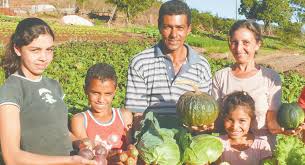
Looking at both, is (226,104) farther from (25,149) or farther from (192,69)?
(25,149)

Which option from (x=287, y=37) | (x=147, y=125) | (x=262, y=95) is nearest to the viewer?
(x=147, y=125)

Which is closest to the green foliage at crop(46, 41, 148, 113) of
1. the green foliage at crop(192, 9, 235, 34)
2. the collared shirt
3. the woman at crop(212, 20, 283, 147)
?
the collared shirt

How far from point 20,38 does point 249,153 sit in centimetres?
231

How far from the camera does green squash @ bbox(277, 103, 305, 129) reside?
4499 millimetres

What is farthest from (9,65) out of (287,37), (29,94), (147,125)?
(287,37)

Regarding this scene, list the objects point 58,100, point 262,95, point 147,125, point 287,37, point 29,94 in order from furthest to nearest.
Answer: point 287,37, point 262,95, point 147,125, point 58,100, point 29,94

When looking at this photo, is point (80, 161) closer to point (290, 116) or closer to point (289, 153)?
point (289, 153)

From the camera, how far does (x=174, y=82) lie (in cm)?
488

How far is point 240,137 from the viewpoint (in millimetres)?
4598

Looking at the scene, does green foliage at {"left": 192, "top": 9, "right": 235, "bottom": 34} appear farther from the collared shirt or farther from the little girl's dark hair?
the little girl's dark hair

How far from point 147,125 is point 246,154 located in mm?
976

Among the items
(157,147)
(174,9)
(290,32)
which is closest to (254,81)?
(174,9)

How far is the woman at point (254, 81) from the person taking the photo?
15.5 ft

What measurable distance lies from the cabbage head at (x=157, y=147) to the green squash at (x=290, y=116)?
3.49 ft
